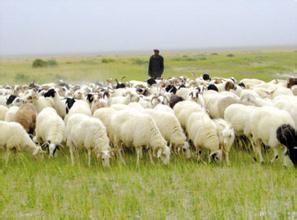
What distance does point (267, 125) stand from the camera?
9.20 m

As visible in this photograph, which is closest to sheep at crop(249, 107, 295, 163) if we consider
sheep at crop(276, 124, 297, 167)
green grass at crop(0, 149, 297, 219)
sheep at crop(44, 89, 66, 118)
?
sheep at crop(276, 124, 297, 167)

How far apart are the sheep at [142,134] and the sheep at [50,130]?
4.04ft

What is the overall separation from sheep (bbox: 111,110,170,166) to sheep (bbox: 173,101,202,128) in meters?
1.48

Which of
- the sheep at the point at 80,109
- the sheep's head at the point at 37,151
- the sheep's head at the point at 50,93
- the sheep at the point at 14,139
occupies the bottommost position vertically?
the sheep's head at the point at 37,151

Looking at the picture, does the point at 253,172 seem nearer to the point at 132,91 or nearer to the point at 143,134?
the point at 143,134

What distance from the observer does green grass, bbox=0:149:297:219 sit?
21.3 feet

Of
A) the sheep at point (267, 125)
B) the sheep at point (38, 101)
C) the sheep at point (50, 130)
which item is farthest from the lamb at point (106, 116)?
the sheep at point (267, 125)

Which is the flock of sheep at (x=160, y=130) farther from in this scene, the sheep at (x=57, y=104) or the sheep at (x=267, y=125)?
the sheep at (x=57, y=104)

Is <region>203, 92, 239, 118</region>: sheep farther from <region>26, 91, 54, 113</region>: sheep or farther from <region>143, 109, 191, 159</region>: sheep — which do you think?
<region>26, 91, 54, 113</region>: sheep

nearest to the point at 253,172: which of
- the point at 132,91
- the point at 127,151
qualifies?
the point at 127,151

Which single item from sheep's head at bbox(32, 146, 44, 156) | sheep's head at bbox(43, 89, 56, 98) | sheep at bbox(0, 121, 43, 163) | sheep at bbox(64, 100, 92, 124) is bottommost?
sheep's head at bbox(32, 146, 44, 156)

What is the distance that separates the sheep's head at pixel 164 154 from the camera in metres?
9.41

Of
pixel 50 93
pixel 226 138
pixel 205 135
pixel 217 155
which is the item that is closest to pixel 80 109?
pixel 50 93

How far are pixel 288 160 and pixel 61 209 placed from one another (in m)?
4.33
